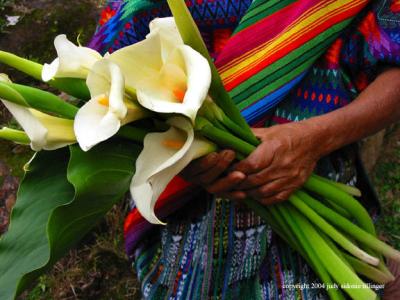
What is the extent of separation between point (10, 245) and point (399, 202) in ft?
4.55

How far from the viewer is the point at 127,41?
841 millimetres

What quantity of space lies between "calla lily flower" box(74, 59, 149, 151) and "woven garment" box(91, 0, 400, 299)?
30 cm

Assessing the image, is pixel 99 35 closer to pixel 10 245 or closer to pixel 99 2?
pixel 10 245

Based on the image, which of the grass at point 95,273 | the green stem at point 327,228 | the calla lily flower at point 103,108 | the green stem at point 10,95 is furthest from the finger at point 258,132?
the grass at point 95,273

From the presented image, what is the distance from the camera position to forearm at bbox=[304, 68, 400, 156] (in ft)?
2.37

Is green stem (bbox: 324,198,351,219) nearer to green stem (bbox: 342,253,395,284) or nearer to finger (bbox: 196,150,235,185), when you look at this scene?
green stem (bbox: 342,253,395,284)

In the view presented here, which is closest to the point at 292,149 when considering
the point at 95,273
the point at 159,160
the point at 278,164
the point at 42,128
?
the point at 278,164

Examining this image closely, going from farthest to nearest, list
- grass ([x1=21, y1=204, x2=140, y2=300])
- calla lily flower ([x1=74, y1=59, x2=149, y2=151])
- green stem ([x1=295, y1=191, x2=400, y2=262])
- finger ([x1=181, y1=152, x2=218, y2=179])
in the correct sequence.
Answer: grass ([x1=21, y1=204, x2=140, y2=300]) < green stem ([x1=295, y1=191, x2=400, y2=262]) < finger ([x1=181, y1=152, x2=218, y2=179]) < calla lily flower ([x1=74, y1=59, x2=149, y2=151])

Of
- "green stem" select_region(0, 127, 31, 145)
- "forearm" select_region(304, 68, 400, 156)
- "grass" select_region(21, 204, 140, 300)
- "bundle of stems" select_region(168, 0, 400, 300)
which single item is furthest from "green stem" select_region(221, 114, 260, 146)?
"grass" select_region(21, 204, 140, 300)

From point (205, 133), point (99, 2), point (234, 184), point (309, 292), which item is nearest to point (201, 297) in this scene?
point (309, 292)

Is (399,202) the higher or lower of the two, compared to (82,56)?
lower

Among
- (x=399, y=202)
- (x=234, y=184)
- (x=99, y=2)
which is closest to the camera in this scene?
(x=234, y=184)

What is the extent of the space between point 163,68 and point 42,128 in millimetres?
137

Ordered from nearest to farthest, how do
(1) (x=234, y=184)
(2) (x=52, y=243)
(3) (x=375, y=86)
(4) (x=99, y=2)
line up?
1. (2) (x=52, y=243)
2. (1) (x=234, y=184)
3. (3) (x=375, y=86)
4. (4) (x=99, y=2)
